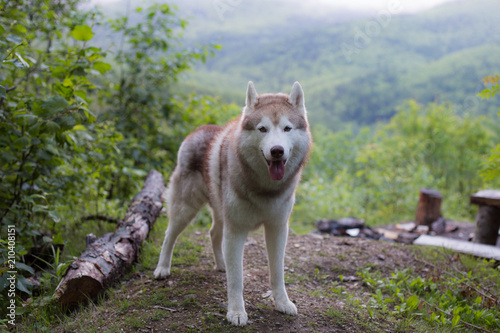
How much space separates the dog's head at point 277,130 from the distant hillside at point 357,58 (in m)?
24.1

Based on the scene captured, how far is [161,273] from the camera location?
396 centimetres

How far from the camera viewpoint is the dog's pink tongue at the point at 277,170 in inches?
113

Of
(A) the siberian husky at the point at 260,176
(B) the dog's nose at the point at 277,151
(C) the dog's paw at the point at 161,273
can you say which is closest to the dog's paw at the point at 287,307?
(A) the siberian husky at the point at 260,176

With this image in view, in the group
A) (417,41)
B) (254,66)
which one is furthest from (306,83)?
(417,41)

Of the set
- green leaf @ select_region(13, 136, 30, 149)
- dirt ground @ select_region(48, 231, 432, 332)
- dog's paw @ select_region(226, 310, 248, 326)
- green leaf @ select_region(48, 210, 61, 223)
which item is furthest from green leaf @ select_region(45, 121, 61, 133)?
dog's paw @ select_region(226, 310, 248, 326)

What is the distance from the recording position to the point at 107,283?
360 cm

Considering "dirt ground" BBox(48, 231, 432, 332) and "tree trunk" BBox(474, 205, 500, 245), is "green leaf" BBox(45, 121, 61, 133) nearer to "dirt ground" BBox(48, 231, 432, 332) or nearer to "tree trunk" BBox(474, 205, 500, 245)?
"dirt ground" BBox(48, 231, 432, 332)

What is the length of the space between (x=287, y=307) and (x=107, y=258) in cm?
186

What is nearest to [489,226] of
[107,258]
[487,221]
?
[487,221]

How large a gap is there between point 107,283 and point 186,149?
5.20 ft

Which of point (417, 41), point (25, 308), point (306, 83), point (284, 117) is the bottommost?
point (25, 308)

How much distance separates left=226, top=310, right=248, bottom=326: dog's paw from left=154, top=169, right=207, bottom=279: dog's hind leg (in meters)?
1.14

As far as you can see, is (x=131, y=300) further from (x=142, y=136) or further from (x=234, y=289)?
(x=142, y=136)

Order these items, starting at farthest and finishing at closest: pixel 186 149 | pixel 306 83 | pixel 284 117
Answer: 1. pixel 306 83
2. pixel 186 149
3. pixel 284 117
